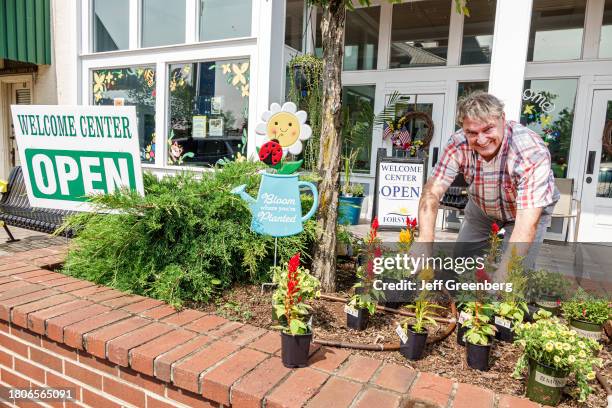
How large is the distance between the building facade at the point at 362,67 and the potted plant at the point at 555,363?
12.8 feet

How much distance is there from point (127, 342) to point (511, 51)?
16.0 ft

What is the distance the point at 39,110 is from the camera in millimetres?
2314

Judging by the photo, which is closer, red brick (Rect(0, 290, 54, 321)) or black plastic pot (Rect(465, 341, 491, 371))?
black plastic pot (Rect(465, 341, 491, 371))

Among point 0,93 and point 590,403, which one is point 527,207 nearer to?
point 590,403

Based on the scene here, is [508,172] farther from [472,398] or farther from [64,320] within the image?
[64,320]

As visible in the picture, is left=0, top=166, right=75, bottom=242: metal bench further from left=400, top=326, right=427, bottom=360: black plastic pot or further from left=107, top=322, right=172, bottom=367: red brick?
left=400, top=326, right=427, bottom=360: black plastic pot

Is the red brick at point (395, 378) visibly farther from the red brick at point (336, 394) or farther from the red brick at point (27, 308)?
the red brick at point (27, 308)

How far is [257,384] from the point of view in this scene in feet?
4.03

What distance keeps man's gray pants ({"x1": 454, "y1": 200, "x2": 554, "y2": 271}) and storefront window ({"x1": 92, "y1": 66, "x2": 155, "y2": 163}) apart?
544 cm

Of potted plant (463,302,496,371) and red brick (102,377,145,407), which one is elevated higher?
potted plant (463,302,496,371)

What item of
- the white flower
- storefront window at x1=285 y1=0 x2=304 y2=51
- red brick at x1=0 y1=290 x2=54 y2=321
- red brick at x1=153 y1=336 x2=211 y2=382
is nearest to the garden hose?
red brick at x1=153 y1=336 x2=211 y2=382

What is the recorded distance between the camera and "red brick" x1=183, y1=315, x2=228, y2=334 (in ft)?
5.22

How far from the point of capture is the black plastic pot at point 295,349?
131cm

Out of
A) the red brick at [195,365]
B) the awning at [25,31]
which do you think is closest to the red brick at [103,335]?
the red brick at [195,365]
